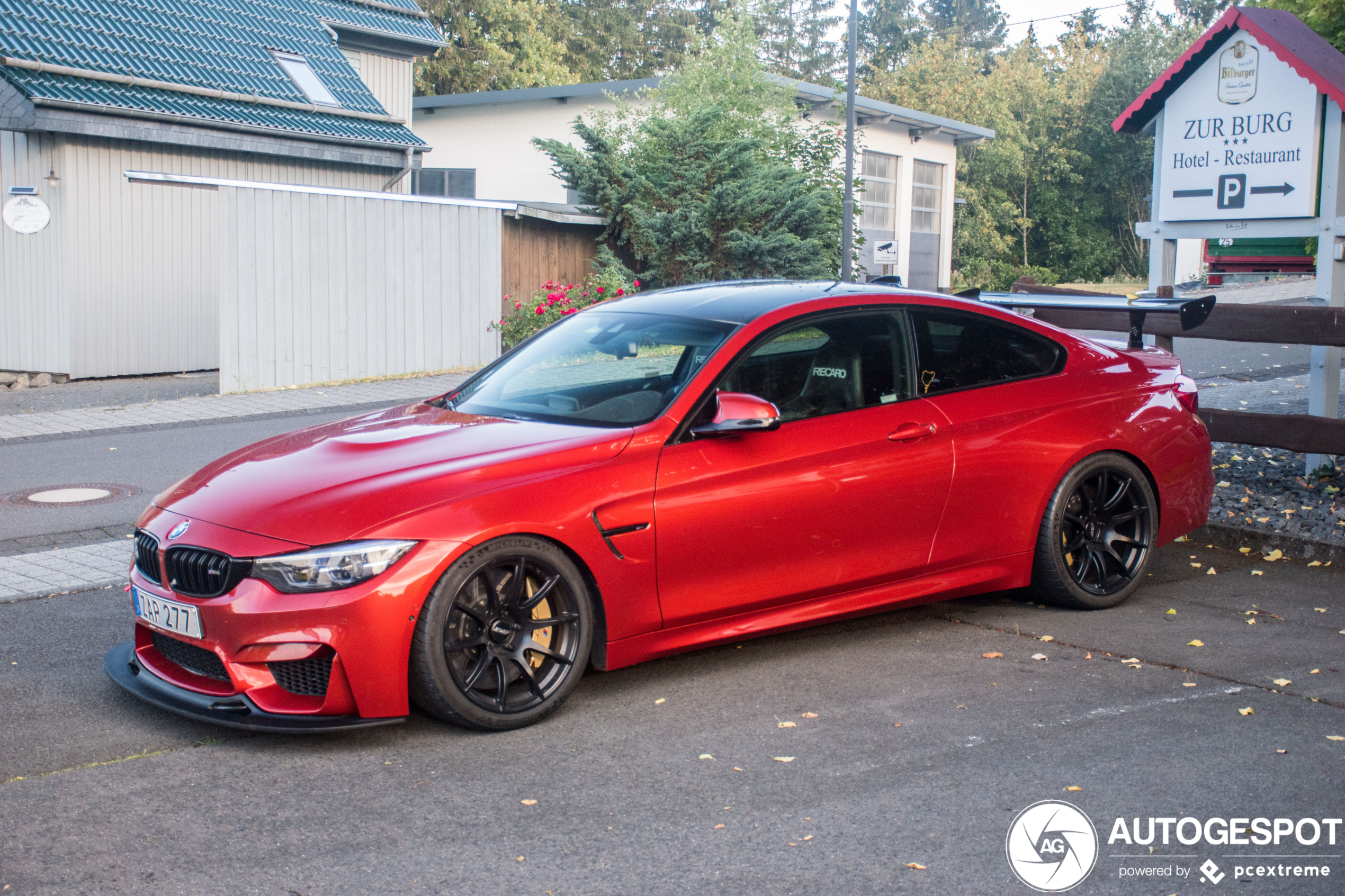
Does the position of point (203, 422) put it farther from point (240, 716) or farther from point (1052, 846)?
point (1052, 846)

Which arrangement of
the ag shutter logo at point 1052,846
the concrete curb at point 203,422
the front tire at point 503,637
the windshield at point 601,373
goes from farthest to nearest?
the concrete curb at point 203,422
the windshield at point 601,373
the front tire at point 503,637
the ag shutter logo at point 1052,846

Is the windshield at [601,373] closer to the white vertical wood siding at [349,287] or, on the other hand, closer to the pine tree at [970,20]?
the white vertical wood siding at [349,287]

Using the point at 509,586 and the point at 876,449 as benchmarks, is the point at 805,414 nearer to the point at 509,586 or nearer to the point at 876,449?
the point at 876,449

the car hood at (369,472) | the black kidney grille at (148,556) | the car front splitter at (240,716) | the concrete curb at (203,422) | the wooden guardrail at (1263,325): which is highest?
the wooden guardrail at (1263,325)

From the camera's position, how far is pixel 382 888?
3453 millimetres

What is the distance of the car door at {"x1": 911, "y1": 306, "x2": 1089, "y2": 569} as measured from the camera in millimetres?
5680

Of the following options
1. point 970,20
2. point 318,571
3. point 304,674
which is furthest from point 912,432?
point 970,20

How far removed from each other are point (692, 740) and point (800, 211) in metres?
18.5

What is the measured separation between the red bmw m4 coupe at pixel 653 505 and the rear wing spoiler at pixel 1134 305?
441 mm

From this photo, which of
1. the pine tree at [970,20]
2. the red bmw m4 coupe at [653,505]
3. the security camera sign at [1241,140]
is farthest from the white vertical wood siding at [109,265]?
the pine tree at [970,20]

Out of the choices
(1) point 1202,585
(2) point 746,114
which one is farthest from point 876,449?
(2) point 746,114

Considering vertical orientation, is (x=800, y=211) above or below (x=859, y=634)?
above

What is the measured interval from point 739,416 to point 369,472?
1352 millimetres

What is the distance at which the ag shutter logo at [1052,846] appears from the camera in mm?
3541
